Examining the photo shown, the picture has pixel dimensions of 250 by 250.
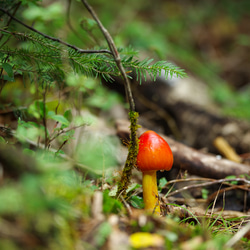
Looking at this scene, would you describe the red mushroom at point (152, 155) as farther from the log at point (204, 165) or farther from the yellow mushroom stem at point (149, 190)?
the log at point (204, 165)

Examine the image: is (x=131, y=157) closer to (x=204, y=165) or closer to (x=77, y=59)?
(x=77, y=59)

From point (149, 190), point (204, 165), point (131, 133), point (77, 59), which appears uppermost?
point (77, 59)

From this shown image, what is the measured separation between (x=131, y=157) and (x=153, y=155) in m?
0.15

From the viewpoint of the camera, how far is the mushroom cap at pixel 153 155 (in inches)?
66.0

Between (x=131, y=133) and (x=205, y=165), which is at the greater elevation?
(x=131, y=133)

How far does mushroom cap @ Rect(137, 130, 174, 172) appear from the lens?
1.68 meters

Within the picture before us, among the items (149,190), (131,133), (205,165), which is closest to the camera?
(131,133)

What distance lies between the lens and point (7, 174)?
1.13 m

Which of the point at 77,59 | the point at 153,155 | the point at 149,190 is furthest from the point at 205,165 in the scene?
the point at 77,59

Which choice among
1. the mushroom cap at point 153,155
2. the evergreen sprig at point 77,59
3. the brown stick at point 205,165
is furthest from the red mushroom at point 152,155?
the brown stick at point 205,165

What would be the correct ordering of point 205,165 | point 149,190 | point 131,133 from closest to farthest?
point 131,133, point 149,190, point 205,165

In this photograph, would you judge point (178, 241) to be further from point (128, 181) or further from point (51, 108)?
point (51, 108)

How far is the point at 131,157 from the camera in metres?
1.69

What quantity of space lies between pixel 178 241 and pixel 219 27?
11.4 metres
